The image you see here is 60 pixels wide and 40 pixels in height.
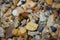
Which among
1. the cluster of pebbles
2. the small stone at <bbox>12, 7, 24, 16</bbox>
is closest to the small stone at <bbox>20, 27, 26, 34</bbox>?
the cluster of pebbles

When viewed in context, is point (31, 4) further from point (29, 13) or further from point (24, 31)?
point (24, 31)

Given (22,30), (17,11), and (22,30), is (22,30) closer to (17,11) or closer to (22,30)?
(22,30)

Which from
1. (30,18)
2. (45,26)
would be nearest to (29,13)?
(30,18)

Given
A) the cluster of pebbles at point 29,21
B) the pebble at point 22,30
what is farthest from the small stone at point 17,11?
the pebble at point 22,30

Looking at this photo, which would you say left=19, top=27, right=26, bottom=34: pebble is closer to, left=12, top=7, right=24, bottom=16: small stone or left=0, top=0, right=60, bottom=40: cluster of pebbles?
left=0, top=0, right=60, bottom=40: cluster of pebbles

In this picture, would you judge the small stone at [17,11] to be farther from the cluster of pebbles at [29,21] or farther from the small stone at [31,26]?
the small stone at [31,26]

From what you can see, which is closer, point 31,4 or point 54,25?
point 54,25

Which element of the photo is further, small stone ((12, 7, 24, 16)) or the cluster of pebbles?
small stone ((12, 7, 24, 16))

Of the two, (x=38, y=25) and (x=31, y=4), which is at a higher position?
(x=31, y=4)
